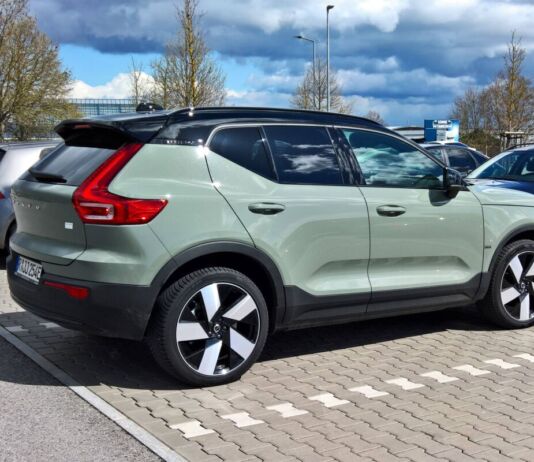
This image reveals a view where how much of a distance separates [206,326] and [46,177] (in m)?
1.51

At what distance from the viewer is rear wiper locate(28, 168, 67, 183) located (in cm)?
450

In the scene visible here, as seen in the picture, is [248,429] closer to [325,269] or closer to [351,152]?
[325,269]

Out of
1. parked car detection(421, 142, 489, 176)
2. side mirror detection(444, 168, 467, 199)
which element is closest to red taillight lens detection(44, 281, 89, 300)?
side mirror detection(444, 168, 467, 199)

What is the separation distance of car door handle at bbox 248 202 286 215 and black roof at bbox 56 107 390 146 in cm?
57

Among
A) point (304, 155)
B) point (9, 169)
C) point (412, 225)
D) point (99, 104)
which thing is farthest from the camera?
point (99, 104)

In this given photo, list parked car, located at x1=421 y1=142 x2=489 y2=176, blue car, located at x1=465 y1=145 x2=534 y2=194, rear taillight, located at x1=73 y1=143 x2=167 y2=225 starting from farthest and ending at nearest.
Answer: parked car, located at x1=421 y1=142 x2=489 y2=176, blue car, located at x1=465 y1=145 x2=534 y2=194, rear taillight, located at x1=73 y1=143 x2=167 y2=225

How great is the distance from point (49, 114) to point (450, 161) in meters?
26.7

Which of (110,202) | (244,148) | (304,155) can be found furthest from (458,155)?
(110,202)

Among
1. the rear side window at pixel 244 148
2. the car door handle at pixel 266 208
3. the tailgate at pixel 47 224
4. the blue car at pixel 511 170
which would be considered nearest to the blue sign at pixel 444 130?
the blue car at pixel 511 170

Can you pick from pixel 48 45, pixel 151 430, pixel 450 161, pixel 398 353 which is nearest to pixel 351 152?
pixel 398 353

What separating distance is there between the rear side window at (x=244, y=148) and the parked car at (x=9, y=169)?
4.77m

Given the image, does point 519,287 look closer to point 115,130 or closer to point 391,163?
point 391,163

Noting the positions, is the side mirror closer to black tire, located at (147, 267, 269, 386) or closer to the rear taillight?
black tire, located at (147, 267, 269, 386)

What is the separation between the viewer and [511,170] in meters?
8.09
